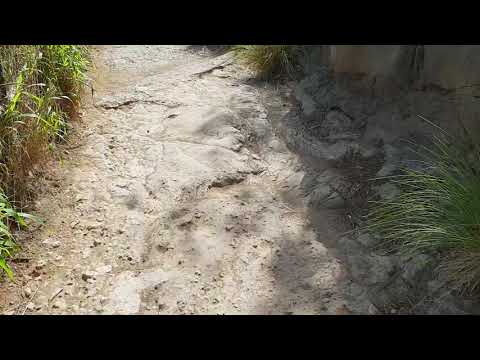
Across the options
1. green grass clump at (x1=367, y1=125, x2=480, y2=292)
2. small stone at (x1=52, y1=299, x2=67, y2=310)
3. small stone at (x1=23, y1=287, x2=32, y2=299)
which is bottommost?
small stone at (x1=52, y1=299, x2=67, y2=310)

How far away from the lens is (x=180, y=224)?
293cm

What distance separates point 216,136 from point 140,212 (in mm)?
1028

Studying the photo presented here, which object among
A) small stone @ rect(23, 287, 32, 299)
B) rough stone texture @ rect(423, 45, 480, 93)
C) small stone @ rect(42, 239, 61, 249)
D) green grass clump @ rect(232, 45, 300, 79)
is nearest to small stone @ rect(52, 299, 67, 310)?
small stone @ rect(23, 287, 32, 299)

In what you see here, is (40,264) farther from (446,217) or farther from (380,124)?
(380,124)

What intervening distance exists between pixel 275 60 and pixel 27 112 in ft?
8.12

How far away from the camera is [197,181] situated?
10.7ft

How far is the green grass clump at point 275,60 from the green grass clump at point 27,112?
1825 millimetres

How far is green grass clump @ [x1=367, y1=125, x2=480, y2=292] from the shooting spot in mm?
2307

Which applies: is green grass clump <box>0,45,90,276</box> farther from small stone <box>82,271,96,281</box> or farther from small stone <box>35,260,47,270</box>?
small stone <box>82,271,96,281</box>

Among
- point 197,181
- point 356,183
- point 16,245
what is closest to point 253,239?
point 197,181

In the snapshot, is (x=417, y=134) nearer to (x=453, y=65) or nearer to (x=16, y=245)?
(x=453, y=65)

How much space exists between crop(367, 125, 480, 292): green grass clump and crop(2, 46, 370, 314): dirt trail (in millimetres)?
355

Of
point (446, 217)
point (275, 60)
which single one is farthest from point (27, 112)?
point (446, 217)

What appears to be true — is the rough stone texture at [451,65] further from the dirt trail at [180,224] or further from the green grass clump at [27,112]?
the green grass clump at [27,112]
